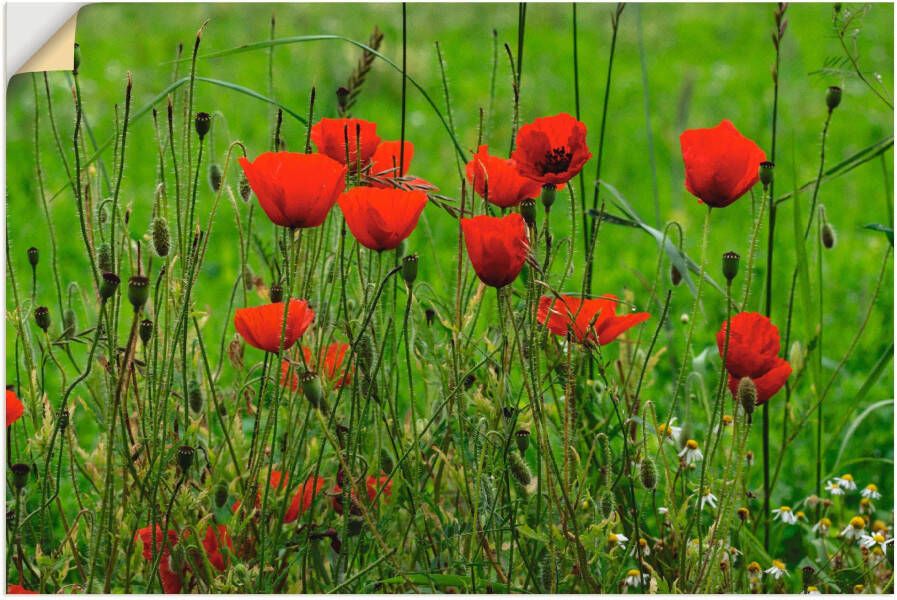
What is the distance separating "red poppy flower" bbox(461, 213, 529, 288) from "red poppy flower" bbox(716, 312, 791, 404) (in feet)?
0.67

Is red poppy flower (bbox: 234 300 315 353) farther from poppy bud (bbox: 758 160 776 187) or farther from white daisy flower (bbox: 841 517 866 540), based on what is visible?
white daisy flower (bbox: 841 517 866 540)

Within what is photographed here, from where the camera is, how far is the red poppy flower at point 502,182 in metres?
0.97

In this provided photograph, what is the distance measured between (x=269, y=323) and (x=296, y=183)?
0.42 ft

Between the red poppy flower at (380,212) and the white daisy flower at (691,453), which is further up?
the red poppy flower at (380,212)

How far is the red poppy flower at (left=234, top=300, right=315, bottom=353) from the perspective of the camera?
91cm

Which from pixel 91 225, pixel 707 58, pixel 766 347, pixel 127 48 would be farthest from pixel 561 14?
pixel 766 347

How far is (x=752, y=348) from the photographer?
93 cm

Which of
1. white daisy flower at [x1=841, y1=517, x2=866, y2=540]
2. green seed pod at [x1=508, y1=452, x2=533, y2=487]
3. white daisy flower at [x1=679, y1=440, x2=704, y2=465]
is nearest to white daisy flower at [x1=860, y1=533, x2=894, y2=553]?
white daisy flower at [x1=841, y1=517, x2=866, y2=540]

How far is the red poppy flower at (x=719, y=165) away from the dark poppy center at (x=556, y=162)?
95 millimetres

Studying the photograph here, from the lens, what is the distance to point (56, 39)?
1.08m

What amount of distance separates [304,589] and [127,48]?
221 cm

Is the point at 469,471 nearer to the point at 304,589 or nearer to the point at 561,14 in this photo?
the point at 304,589

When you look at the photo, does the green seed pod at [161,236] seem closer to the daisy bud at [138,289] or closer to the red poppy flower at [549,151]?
the daisy bud at [138,289]

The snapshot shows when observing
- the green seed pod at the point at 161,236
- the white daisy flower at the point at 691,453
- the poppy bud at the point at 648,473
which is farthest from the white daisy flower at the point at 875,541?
the green seed pod at the point at 161,236
